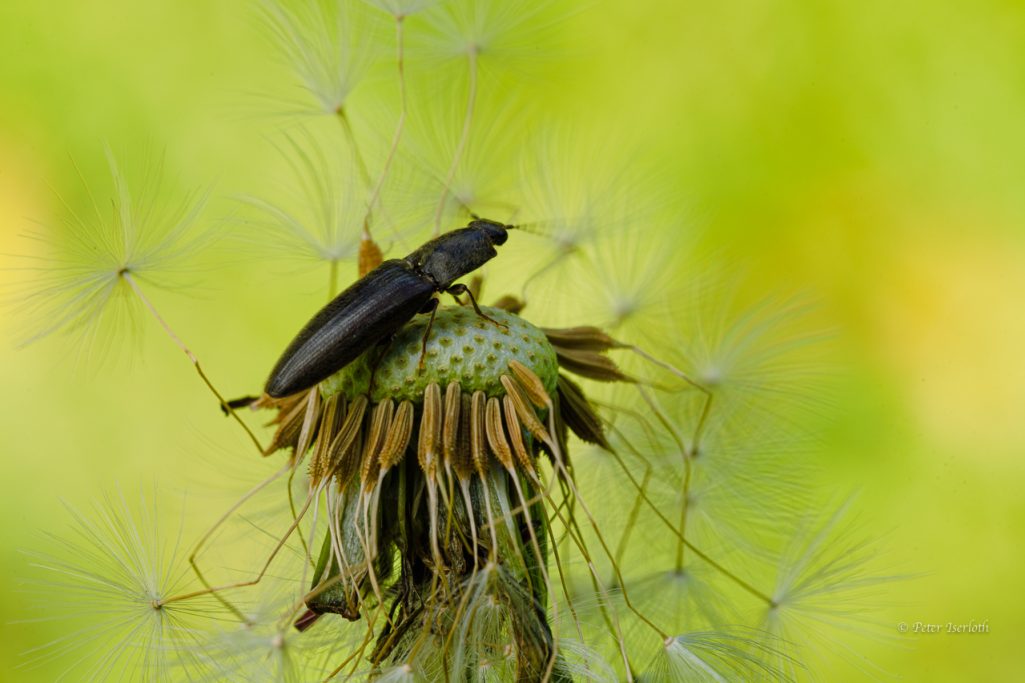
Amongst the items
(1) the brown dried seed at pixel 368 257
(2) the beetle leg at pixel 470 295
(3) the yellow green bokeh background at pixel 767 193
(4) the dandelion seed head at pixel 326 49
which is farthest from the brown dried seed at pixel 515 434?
(3) the yellow green bokeh background at pixel 767 193

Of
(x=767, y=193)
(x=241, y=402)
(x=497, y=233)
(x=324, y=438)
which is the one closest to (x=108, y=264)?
(x=241, y=402)

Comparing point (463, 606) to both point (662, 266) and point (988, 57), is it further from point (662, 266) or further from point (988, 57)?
point (988, 57)

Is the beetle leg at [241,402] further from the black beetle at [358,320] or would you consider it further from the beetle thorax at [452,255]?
the beetle thorax at [452,255]

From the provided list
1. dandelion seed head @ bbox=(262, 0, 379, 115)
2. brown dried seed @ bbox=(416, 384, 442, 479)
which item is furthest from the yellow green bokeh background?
brown dried seed @ bbox=(416, 384, 442, 479)

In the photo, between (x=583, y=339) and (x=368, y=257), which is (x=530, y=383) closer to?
(x=583, y=339)

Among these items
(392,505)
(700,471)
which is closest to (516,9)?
(700,471)

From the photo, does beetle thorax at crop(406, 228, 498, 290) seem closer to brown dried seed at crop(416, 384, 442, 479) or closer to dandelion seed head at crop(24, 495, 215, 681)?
brown dried seed at crop(416, 384, 442, 479)
